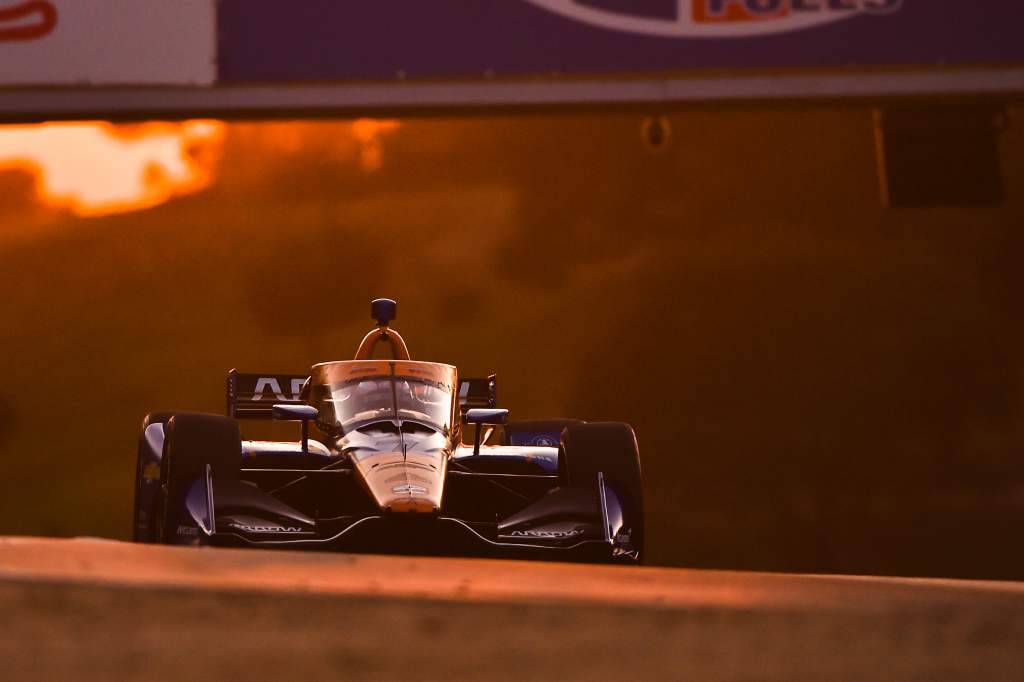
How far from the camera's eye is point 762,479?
147 ft

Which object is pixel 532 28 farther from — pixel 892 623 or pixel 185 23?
pixel 892 623

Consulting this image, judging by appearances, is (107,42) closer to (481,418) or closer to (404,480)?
(481,418)

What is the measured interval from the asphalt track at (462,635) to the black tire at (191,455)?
3429mm

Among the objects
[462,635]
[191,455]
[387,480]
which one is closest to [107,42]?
[191,455]

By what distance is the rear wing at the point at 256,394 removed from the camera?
27.2 feet

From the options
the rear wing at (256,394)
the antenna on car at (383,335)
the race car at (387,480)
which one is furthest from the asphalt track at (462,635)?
the rear wing at (256,394)

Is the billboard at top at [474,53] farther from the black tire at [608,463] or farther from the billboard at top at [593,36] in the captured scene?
the black tire at [608,463]

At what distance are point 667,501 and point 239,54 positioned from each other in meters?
42.1

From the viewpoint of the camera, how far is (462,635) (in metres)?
2.54

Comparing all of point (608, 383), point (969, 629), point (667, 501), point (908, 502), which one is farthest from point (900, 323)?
point (969, 629)

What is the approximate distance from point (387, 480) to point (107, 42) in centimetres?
325

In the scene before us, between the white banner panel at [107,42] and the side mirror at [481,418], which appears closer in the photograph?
the side mirror at [481,418]

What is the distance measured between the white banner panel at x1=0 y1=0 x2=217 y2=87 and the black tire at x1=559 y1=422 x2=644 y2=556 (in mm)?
2950

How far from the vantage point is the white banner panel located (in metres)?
7.60
